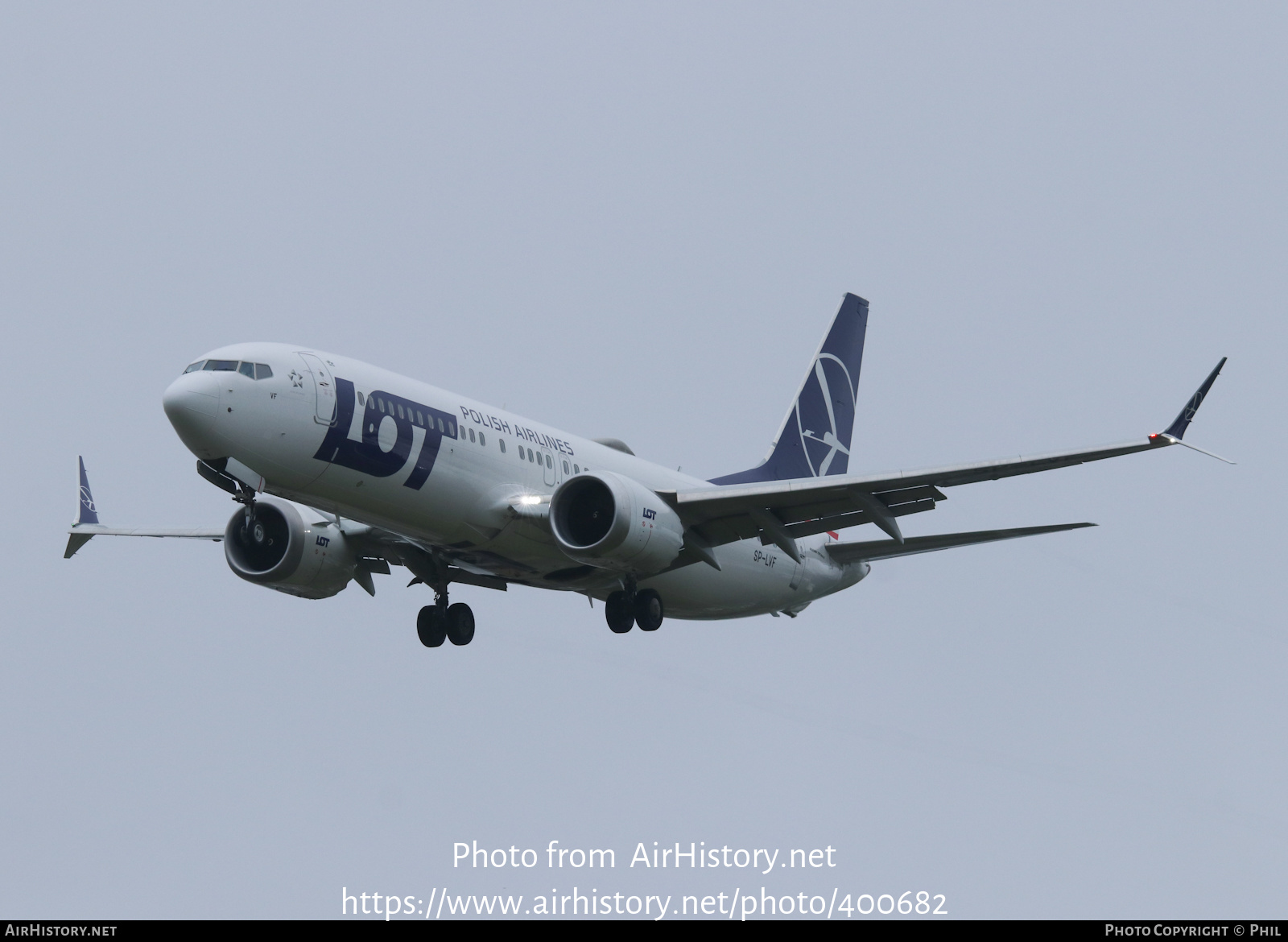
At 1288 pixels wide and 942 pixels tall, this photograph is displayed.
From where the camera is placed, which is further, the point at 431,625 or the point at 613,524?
the point at 431,625

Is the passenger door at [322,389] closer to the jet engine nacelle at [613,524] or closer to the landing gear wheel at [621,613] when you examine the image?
the jet engine nacelle at [613,524]

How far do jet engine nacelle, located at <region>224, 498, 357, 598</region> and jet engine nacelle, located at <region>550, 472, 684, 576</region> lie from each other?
18.7 feet

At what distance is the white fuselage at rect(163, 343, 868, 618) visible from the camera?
27.1 meters

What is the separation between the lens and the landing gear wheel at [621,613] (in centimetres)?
3344

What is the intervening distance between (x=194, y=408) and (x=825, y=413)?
22.2m

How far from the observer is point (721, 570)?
35.7m

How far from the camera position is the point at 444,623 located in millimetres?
34844

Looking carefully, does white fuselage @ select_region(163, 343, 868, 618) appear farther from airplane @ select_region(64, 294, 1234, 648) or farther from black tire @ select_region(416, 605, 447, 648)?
black tire @ select_region(416, 605, 447, 648)

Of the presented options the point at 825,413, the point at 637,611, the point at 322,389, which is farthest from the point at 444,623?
the point at 825,413

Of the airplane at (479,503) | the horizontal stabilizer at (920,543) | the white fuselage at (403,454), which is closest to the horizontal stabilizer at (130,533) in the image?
the airplane at (479,503)

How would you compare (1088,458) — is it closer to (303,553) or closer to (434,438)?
(434,438)

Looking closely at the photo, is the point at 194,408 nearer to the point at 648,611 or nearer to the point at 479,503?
the point at 479,503

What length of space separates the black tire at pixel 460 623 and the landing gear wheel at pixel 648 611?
4034 millimetres

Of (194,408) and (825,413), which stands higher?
(825,413)
